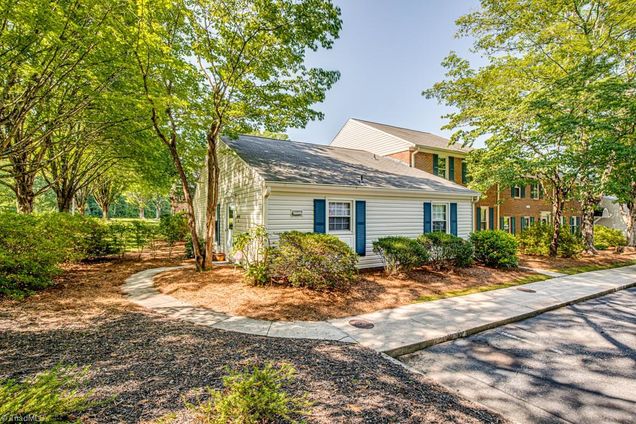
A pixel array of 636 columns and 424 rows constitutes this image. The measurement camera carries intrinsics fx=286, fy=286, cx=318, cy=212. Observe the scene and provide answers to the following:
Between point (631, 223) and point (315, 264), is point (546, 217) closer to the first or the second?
point (631, 223)

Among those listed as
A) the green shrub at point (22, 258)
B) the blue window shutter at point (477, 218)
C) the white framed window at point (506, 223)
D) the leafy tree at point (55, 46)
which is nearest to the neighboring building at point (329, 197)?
the leafy tree at point (55, 46)

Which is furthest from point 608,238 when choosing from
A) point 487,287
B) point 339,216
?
point 339,216

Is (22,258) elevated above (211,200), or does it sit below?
below

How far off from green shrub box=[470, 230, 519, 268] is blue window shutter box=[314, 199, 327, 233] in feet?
20.9

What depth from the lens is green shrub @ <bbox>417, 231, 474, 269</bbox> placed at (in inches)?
391

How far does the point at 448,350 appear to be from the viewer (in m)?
4.61

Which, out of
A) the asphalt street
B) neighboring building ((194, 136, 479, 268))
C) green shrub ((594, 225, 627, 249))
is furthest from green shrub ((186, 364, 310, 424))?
green shrub ((594, 225, 627, 249))

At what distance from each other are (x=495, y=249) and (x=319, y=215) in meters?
7.13

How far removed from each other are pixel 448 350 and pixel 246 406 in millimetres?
3515

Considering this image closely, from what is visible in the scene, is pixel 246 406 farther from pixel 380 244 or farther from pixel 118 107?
pixel 118 107

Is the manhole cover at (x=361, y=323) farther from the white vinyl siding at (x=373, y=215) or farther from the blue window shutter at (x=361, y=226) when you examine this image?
the blue window shutter at (x=361, y=226)

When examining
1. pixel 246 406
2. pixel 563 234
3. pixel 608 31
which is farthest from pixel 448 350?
pixel 608 31

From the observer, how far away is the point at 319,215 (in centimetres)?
955

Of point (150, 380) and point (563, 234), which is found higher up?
point (563, 234)
